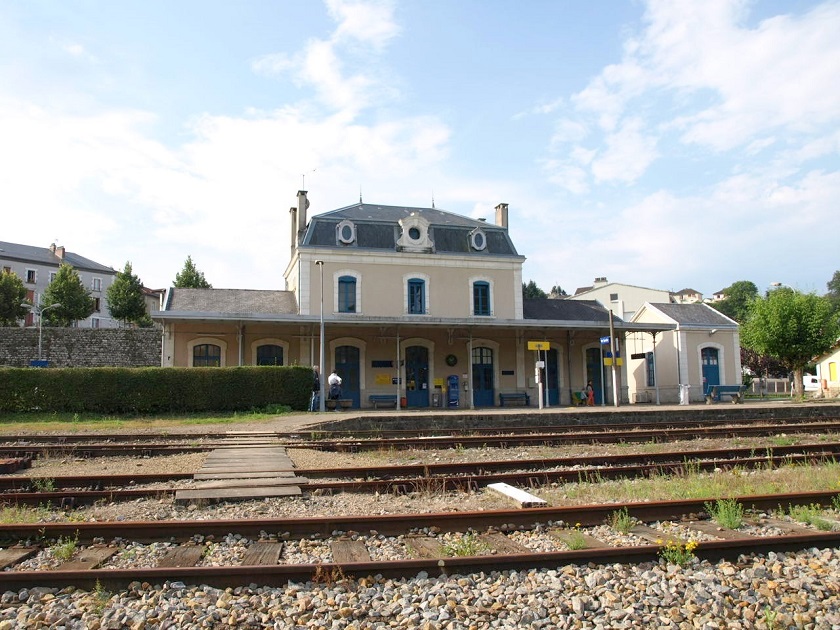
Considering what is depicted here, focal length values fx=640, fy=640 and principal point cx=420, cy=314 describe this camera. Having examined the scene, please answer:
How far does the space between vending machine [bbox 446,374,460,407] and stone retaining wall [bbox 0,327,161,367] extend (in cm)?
1503

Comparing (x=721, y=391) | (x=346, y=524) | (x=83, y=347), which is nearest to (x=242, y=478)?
(x=346, y=524)

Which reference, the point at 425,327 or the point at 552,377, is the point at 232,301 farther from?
the point at 552,377

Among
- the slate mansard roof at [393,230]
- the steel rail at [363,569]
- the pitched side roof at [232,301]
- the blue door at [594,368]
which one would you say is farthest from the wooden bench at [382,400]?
the steel rail at [363,569]

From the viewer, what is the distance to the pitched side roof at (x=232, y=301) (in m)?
24.7

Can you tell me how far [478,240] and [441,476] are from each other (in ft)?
66.4

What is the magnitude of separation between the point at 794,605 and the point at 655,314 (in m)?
27.3

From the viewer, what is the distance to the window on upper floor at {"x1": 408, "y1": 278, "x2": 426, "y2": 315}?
26.5 metres

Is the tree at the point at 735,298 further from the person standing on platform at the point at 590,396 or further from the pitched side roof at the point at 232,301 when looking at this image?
the pitched side roof at the point at 232,301

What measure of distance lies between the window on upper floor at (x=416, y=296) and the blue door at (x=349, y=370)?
10.6ft

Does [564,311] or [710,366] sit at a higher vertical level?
[564,311]

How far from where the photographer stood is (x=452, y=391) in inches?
993

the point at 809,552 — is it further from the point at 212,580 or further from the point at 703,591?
the point at 212,580

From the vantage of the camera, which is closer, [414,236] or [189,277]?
[414,236]

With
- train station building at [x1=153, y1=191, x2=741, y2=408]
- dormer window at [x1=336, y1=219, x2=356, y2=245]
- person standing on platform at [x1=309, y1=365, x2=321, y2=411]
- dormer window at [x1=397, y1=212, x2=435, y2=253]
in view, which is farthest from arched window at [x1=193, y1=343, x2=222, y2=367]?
dormer window at [x1=397, y1=212, x2=435, y2=253]
